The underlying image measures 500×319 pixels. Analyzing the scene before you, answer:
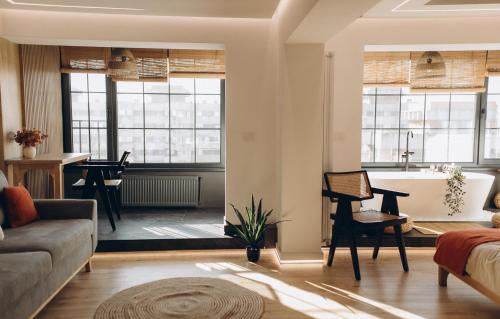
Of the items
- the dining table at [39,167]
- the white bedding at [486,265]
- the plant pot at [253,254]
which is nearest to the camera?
the white bedding at [486,265]

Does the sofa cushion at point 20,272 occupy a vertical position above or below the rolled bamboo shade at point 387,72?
below

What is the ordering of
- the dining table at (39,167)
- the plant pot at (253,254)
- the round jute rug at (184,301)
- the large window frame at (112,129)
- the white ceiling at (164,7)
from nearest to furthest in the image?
the round jute rug at (184,301), the white ceiling at (164,7), the plant pot at (253,254), the dining table at (39,167), the large window frame at (112,129)

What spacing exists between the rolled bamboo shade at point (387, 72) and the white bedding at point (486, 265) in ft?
11.4

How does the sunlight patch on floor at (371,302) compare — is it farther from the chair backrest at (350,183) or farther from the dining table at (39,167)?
the dining table at (39,167)

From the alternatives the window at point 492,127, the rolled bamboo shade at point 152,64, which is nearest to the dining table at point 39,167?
the rolled bamboo shade at point 152,64

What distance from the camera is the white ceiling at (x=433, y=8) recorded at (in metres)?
3.94

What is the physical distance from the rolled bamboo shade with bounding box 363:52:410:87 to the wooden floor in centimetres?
265

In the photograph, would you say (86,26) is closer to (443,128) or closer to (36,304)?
(36,304)

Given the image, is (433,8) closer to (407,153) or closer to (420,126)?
(407,153)

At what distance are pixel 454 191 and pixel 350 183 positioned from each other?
2.00 m

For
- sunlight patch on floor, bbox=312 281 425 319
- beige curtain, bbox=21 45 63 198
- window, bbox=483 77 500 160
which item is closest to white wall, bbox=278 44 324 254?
sunlight patch on floor, bbox=312 281 425 319

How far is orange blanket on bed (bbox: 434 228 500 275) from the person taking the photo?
318 cm

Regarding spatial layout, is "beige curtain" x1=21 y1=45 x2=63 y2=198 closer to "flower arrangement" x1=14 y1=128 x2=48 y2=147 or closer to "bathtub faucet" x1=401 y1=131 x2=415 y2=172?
"flower arrangement" x1=14 y1=128 x2=48 y2=147

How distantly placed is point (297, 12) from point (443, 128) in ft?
13.6
